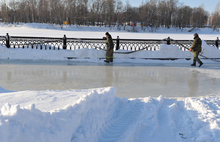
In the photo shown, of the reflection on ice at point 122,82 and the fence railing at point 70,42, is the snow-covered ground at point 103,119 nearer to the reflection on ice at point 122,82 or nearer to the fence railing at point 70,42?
the reflection on ice at point 122,82

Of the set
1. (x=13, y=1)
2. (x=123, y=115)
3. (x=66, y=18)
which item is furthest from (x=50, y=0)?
(x=123, y=115)

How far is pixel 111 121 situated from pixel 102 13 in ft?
227

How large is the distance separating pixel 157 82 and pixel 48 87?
3.48 metres

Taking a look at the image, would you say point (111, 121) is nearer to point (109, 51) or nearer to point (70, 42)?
point (109, 51)

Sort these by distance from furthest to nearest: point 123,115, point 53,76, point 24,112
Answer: point 53,76 → point 123,115 → point 24,112

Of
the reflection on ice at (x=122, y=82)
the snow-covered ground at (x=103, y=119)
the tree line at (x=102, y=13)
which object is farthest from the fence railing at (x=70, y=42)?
the tree line at (x=102, y=13)

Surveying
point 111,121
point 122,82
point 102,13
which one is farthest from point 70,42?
point 102,13

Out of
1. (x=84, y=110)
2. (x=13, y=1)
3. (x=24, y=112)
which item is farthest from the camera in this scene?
(x=13, y=1)

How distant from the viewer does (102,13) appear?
7000 cm

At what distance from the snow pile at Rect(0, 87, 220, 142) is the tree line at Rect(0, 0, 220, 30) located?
61.4m

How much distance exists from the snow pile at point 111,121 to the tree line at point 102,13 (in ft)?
201

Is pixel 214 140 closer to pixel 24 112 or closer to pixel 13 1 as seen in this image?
pixel 24 112

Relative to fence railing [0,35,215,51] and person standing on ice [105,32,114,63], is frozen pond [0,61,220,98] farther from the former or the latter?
fence railing [0,35,215,51]

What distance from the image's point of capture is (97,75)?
26.4ft
